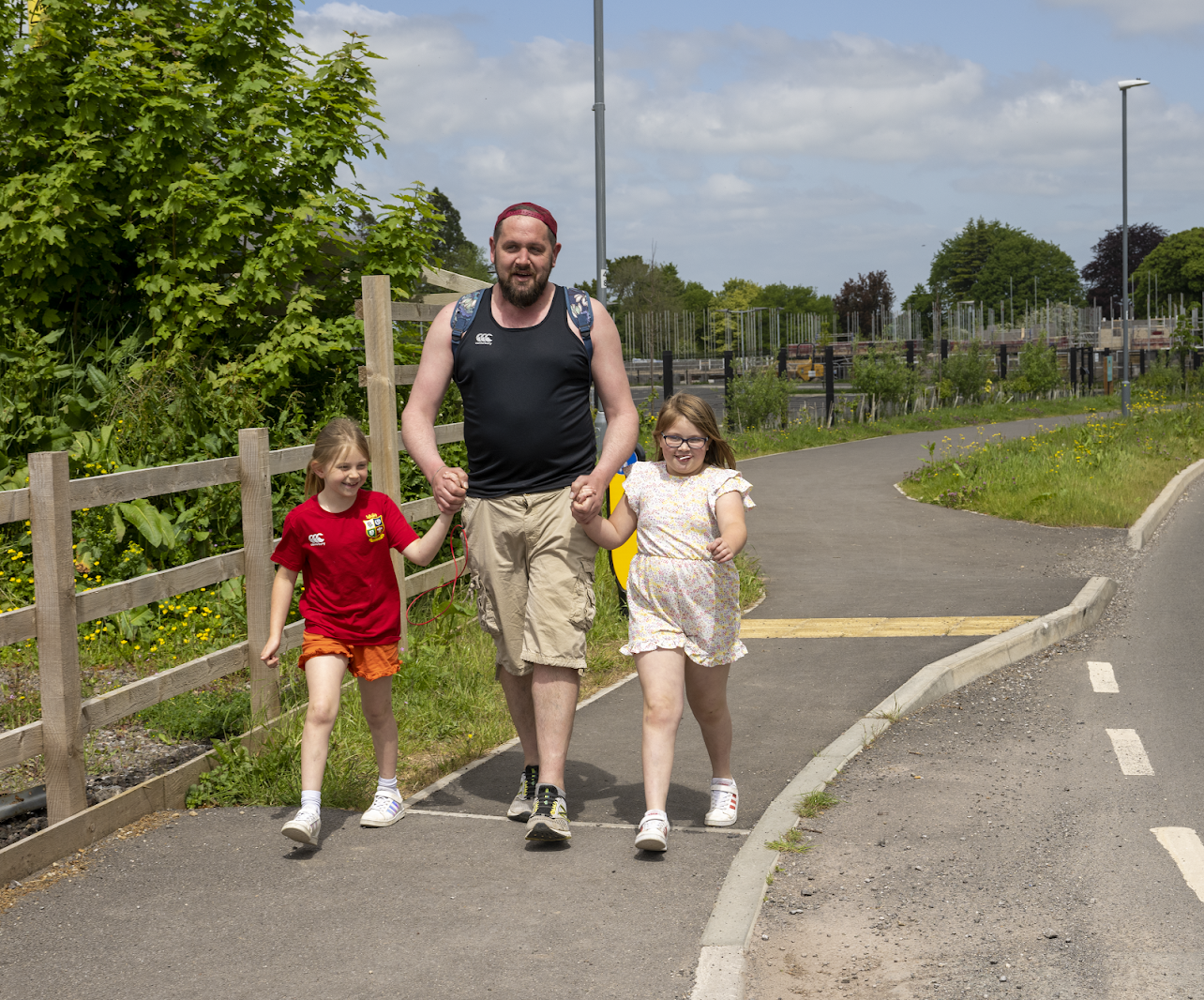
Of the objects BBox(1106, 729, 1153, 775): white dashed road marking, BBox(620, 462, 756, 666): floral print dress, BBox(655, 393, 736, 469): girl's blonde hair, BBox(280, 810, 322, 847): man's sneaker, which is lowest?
BBox(1106, 729, 1153, 775): white dashed road marking

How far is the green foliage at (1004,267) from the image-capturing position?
405ft

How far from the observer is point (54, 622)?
14.0 ft

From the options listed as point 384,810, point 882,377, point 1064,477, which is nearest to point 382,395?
point 384,810

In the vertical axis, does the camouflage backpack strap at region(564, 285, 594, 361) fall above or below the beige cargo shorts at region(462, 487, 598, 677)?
above

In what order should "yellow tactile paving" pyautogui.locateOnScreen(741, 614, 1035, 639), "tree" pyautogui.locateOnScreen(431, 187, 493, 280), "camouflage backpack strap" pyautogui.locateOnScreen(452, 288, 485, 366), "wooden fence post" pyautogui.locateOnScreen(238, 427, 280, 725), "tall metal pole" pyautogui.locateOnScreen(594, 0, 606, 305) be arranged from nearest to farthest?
1. "camouflage backpack strap" pyautogui.locateOnScreen(452, 288, 485, 366)
2. "wooden fence post" pyautogui.locateOnScreen(238, 427, 280, 725)
3. "yellow tactile paving" pyautogui.locateOnScreen(741, 614, 1035, 639)
4. "tall metal pole" pyautogui.locateOnScreen(594, 0, 606, 305)
5. "tree" pyautogui.locateOnScreen(431, 187, 493, 280)

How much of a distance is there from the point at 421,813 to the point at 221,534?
3.76 metres

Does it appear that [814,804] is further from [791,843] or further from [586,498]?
[586,498]

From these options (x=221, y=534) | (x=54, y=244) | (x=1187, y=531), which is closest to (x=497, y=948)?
(x=221, y=534)

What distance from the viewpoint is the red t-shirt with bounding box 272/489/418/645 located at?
4.46 m

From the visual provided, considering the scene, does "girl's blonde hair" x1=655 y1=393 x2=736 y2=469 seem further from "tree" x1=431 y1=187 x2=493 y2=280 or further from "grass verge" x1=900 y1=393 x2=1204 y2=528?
"tree" x1=431 y1=187 x2=493 y2=280

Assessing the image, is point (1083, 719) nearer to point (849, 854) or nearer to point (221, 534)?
point (849, 854)

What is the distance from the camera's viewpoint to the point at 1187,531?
45.2 feet

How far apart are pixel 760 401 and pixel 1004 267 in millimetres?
106656

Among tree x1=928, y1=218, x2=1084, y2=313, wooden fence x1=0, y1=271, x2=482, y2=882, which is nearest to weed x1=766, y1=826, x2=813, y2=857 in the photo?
wooden fence x1=0, y1=271, x2=482, y2=882
